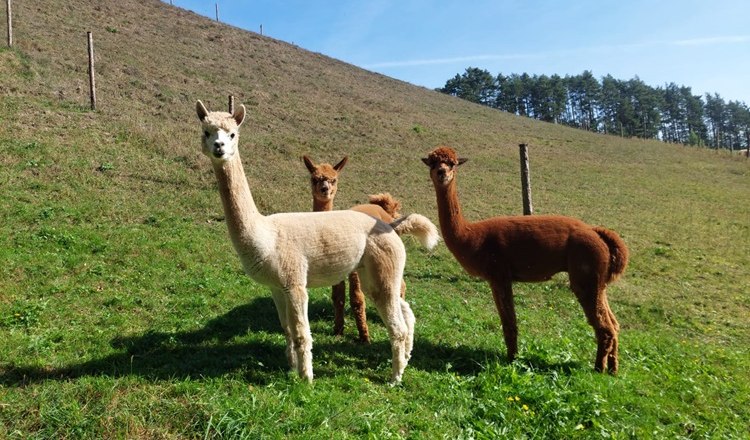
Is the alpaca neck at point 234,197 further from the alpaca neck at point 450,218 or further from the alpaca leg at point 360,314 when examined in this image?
the alpaca neck at point 450,218

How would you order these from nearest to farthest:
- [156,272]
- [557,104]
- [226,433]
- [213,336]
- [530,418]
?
[226,433] < [530,418] < [213,336] < [156,272] < [557,104]

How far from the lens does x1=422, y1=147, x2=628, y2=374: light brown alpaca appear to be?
571 cm

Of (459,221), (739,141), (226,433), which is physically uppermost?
(739,141)

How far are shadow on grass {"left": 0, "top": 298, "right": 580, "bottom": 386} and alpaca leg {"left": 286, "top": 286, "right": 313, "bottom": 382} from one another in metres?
0.38

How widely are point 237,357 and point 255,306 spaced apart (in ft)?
6.01

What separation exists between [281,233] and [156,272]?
4225 mm

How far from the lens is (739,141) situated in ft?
320

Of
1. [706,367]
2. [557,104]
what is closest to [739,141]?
[557,104]

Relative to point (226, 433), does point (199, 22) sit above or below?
above

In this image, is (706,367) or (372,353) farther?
(706,367)

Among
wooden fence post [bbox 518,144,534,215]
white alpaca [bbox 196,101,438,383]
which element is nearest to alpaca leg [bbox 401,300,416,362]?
white alpaca [bbox 196,101,438,383]

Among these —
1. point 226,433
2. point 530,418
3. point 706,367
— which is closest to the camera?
point 226,433

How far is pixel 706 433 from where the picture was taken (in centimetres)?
478

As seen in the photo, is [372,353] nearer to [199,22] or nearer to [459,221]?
[459,221]
